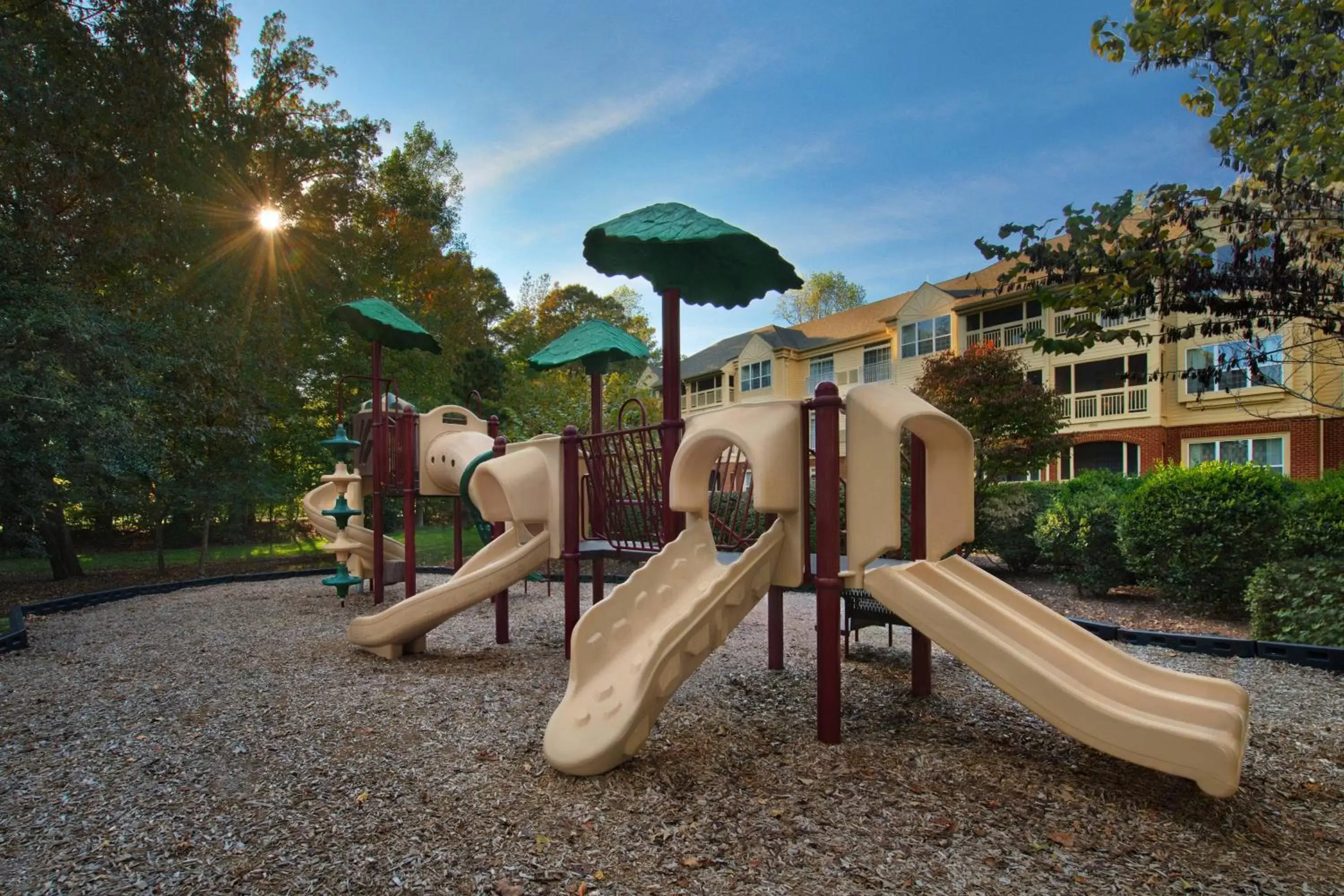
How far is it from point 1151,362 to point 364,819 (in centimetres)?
2001

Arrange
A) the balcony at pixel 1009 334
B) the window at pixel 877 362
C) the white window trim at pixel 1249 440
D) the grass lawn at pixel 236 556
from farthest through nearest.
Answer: the window at pixel 877 362, the balcony at pixel 1009 334, the white window trim at pixel 1249 440, the grass lawn at pixel 236 556

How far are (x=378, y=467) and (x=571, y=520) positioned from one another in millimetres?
3944

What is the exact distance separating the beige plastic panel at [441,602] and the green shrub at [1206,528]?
6560 mm

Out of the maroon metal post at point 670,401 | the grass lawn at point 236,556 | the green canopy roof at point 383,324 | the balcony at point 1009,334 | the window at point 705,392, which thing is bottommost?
A: the grass lawn at point 236,556

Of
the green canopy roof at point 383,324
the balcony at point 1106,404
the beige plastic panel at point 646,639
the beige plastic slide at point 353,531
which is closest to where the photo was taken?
the beige plastic panel at point 646,639

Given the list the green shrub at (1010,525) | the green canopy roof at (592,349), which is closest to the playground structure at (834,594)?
the green canopy roof at (592,349)

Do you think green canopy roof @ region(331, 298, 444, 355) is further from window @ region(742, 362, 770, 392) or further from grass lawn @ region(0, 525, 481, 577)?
window @ region(742, 362, 770, 392)

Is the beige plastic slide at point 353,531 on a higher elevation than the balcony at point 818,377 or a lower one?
lower

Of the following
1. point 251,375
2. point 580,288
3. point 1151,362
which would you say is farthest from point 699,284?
point 580,288

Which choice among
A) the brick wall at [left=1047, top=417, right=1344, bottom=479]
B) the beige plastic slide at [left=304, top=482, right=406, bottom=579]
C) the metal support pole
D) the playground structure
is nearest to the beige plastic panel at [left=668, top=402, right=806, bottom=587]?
the playground structure

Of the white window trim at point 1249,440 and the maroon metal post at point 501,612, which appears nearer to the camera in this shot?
the maroon metal post at point 501,612

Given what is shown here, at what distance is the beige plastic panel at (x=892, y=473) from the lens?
3500mm

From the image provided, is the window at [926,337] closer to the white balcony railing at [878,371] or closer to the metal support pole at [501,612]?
the white balcony railing at [878,371]

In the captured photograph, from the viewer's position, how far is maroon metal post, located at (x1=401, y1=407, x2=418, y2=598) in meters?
7.67
